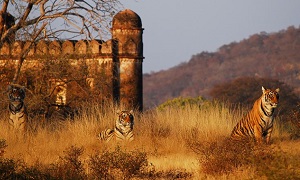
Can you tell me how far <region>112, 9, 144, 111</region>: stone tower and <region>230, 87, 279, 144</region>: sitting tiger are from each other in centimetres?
764

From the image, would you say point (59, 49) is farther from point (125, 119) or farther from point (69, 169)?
point (69, 169)

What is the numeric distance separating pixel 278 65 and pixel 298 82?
11.5m

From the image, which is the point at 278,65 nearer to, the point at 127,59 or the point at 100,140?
the point at 127,59

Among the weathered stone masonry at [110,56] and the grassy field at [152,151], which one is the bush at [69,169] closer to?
the grassy field at [152,151]

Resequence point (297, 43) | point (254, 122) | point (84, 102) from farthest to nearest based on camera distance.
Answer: point (297, 43) → point (84, 102) → point (254, 122)

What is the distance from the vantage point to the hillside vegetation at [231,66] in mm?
102250

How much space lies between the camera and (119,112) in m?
15.6

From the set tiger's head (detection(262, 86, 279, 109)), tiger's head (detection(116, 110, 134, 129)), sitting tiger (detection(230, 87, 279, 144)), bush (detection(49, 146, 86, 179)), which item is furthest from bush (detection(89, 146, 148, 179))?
tiger's head (detection(116, 110, 134, 129))

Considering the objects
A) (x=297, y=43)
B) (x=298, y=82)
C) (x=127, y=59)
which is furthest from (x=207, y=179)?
(x=297, y=43)

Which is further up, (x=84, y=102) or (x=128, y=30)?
(x=128, y=30)

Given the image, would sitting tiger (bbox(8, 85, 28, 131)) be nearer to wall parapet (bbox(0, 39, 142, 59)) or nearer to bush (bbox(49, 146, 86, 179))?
wall parapet (bbox(0, 39, 142, 59))

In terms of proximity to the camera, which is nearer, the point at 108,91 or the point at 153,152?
the point at 153,152

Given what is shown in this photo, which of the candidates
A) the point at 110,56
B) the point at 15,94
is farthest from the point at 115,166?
the point at 110,56

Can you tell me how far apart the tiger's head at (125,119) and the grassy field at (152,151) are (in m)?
0.33
